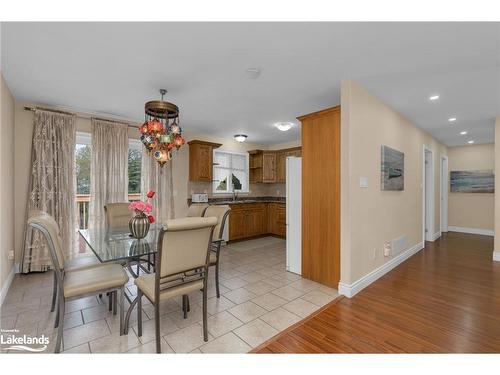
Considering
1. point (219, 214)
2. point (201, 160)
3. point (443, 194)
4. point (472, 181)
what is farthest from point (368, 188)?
point (472, 181)

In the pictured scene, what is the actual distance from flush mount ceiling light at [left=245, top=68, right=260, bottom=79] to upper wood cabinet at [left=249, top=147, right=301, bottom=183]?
3615 millimetres

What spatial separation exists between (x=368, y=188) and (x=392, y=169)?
827 mm

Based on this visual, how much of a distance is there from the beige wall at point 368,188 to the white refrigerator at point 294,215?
78cm

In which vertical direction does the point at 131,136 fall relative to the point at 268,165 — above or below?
above

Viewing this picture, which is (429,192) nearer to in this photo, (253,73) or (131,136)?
(253,73)

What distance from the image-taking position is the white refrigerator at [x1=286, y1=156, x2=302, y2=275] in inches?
134

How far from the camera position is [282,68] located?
243cm

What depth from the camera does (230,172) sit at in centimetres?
621

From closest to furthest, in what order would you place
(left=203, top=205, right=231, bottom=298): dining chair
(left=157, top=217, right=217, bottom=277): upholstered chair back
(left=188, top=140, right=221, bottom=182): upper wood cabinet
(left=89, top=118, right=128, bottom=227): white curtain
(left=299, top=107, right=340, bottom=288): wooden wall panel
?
1. (left=157, top=217, right=217, bottom=277): upholstered chair back
2. (left=203, top=205, right=231, bottom=298): dining chair
3. (left=299, top=107, right=340, bottom=288): wooden wall panel
4. (left=89, top=118, right=128, bottom=227): white curtain
5. (left=188, top=140, right=221, bottom=182): upper wood cabinet

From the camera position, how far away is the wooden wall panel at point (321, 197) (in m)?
2.91

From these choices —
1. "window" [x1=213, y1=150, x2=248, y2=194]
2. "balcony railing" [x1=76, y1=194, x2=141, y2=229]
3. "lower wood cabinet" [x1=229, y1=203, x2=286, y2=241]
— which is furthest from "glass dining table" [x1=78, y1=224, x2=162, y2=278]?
"window" [x1=213, y1=150, x2=248, y2=194]

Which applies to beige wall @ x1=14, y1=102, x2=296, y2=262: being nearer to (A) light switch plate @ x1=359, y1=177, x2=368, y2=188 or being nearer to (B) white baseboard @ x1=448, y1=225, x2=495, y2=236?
(A) light switch plate @ x1=359, y1=177, x2=368, y2=188

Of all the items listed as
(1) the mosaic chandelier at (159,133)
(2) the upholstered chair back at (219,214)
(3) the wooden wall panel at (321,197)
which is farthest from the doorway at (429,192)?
(1) the mosaic chandelier at (159,133)

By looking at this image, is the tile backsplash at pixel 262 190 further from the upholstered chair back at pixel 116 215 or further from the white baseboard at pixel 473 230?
the white baseboard at pixel 473 230
